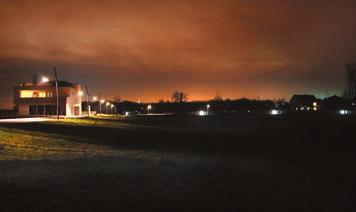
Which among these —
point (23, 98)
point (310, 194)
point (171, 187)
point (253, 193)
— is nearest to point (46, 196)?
point (171, 187)

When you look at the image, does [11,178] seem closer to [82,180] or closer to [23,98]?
[82,180]

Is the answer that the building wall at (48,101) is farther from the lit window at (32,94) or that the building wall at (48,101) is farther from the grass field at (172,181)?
the grass field at (172,181)

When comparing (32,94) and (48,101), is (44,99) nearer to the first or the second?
(48,101)

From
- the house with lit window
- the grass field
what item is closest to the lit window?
the house with lit window

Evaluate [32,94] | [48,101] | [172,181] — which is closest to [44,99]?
[48,101]

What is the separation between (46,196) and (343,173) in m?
10.8

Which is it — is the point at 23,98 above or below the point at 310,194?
above

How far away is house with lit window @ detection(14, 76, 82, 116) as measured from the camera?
93.1 m

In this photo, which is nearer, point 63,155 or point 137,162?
point 137,162

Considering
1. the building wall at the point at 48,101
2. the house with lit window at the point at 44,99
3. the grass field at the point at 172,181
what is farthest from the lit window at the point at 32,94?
the grass field at the point at 172,181

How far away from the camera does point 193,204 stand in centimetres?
1021

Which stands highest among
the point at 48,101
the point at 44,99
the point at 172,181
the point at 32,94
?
the point at 32,94

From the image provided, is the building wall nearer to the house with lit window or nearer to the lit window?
the house with lit window

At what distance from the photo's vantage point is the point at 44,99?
93500mm
